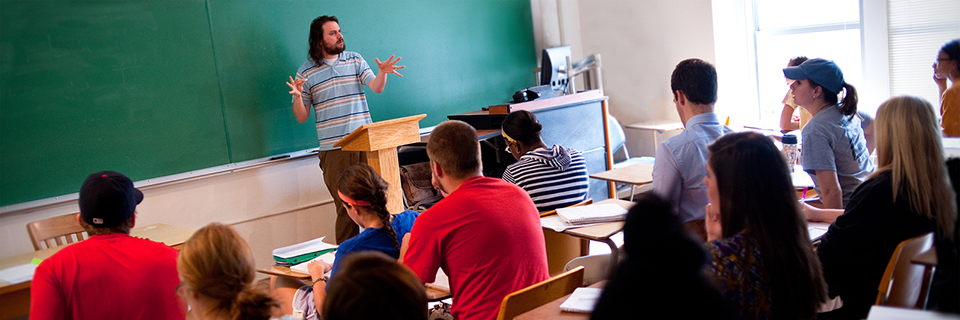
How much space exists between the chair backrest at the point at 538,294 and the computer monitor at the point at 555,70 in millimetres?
3362

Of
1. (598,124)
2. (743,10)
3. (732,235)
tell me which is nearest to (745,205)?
(732,235)

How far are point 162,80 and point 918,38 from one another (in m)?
5.12

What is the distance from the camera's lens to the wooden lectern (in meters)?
3.85

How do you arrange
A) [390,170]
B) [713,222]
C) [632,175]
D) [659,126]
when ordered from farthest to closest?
[659,126]
[632,175]
[390,170]
[713,222]

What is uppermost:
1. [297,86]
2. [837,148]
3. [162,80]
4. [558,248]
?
[162,80]

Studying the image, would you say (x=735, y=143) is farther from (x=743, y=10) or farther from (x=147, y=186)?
(x=743, y=10)

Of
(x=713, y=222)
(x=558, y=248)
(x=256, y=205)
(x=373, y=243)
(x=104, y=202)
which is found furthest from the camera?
(x=256, y=205)

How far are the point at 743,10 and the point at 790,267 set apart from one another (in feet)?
15.7

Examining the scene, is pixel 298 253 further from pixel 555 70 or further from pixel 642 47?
pixel 642 47

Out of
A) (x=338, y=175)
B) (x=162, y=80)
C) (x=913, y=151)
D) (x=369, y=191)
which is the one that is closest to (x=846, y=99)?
(x=913, y=151)

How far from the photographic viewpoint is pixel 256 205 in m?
4.61

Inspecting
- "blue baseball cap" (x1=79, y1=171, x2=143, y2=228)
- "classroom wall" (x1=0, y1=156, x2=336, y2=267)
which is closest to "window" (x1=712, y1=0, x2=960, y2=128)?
"classroom wall" (x1=0, y1=156, x2=336, y2=267)

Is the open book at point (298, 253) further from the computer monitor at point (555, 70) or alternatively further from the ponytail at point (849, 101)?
the computer monitor at point (555, 70)

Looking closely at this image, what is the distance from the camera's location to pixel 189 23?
4289 mm
